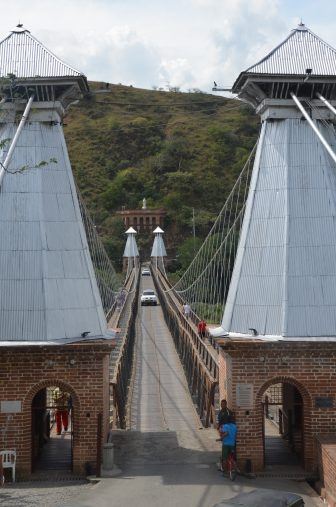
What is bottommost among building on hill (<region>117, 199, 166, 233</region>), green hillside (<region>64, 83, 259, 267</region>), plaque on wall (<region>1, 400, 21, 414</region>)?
plaque on wall (<region>1, 400, 21, 414</region>)

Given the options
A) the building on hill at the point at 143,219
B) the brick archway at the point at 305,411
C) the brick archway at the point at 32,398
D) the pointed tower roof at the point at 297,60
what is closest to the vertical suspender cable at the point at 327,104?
the pointed tower roof at the point at 297,60

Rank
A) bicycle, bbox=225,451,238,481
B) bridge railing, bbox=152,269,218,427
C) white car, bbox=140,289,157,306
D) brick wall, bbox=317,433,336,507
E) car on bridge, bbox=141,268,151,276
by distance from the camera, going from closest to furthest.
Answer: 1. brick wall, bbox=317,433,336,507
2. bicycle, bbox=225,451,238,481
3. bridge railing, bbox=152,269,218,427
4. white car, bbox=140,289,157,306
5. car on bridge, bbox=141,268,151,276

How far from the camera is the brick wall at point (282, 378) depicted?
12914mm

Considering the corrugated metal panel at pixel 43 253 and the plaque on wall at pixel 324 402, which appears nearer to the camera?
the plaque on wall at pixel 324 402

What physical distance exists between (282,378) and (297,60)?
6.40 metres

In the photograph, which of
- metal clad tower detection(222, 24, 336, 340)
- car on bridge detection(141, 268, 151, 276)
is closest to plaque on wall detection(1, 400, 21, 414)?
metal clad tower detection(222, 24, 336, 340)

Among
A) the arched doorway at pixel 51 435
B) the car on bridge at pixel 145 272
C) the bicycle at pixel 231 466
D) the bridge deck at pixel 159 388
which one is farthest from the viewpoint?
the car on bridge at pixel 145 272

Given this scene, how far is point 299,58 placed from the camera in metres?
15.1

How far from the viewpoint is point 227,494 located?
11586 millimetres

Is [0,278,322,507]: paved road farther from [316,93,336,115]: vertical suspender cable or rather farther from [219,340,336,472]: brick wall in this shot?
[316,93,336,115]: vertical suspender cable

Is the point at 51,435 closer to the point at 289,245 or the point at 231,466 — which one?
the point at 231,466

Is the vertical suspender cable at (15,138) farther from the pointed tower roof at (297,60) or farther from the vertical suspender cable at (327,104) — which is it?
the vertical suspender cable at (327,104)

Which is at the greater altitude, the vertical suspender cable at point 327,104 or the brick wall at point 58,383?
the vertical suspender cable at point 327,104

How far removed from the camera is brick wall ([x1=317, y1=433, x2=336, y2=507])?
11.3m
